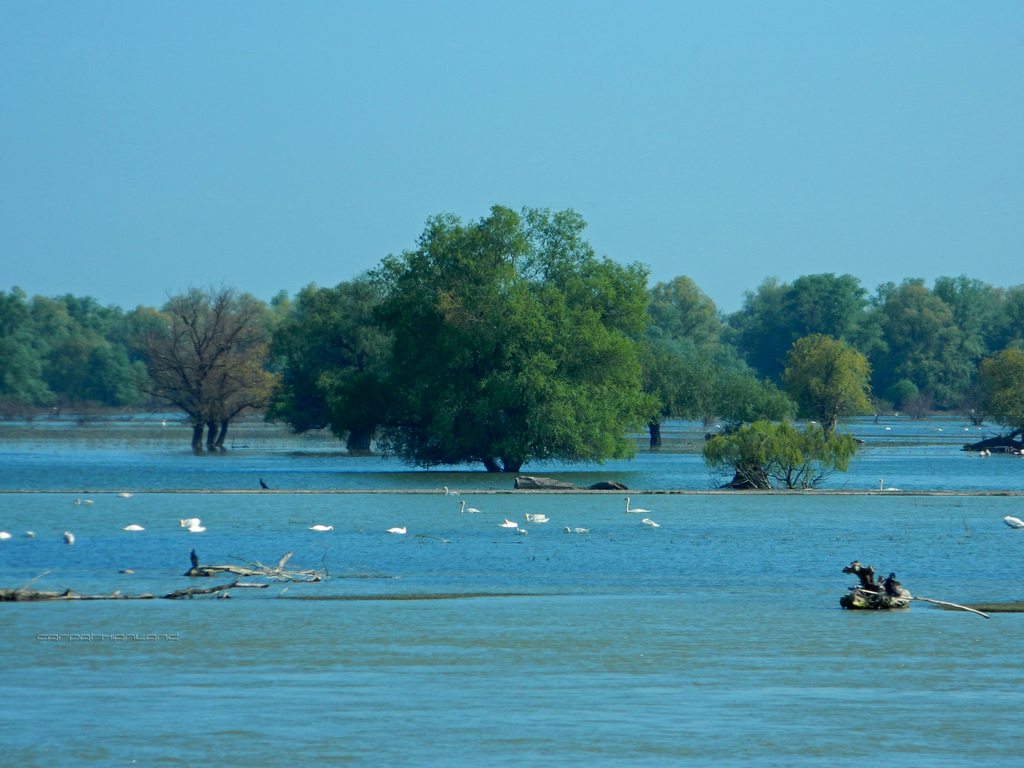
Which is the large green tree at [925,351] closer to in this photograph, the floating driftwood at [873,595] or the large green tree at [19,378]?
the large green tree at [19,378]

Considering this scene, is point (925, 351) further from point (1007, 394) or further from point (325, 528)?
point (325, 528)

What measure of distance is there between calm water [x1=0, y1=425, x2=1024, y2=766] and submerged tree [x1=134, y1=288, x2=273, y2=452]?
45680mm

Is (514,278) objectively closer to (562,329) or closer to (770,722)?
(562,329)

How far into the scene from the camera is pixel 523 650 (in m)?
17.6

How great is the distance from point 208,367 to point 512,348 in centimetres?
3282

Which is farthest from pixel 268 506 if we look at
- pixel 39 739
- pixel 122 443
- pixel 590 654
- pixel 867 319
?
pixel 867 319

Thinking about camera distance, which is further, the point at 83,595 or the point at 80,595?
the point at 83,595

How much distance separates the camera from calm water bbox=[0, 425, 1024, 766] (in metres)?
12.8

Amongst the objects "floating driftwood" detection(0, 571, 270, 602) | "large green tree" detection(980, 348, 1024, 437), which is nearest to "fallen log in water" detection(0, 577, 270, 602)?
"floating driftwood" detection(0, 571, 270, 602)

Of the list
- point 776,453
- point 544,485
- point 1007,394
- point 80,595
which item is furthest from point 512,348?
point 1007,394

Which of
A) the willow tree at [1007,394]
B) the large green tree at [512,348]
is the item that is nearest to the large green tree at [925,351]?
the willow tree at [1007,394]

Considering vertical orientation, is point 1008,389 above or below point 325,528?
above

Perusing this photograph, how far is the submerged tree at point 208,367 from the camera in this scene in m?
82.6

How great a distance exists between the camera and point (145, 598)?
21.6m
